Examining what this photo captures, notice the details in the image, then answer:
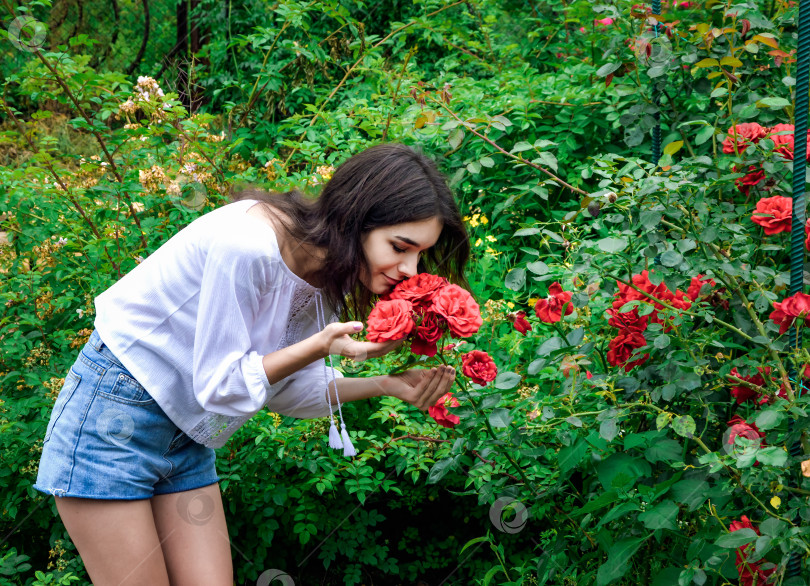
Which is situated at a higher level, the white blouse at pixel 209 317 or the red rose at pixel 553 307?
the white blouse at pixel 209 317

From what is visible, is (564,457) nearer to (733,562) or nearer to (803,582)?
(733,562)

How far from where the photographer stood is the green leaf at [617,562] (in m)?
1.51

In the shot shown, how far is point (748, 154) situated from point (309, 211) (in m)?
0.97

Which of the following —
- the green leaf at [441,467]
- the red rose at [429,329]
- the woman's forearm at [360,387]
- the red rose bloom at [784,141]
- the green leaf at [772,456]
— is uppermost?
the red rose bloom at [784,141]

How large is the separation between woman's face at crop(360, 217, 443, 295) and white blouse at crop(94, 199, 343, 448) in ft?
0.56

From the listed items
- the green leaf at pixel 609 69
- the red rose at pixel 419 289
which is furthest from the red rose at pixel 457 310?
the green leaf at pixel 609 69

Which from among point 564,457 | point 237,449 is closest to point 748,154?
point 564,457

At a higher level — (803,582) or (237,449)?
(803,582)

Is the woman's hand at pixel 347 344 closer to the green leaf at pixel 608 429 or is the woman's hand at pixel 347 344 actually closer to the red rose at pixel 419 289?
the red rose at pixel 419 289

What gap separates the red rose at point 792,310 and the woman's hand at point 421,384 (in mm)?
652

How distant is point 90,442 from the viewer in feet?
5.03

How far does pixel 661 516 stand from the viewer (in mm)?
1423

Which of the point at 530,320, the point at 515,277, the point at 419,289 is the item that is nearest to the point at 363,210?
the point at 419,289

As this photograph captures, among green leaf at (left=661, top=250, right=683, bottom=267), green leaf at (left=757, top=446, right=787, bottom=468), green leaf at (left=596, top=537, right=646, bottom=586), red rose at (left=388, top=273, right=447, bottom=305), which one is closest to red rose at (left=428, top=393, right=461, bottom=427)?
red rose at (left=388, top=273, right=447, bottom=305)
